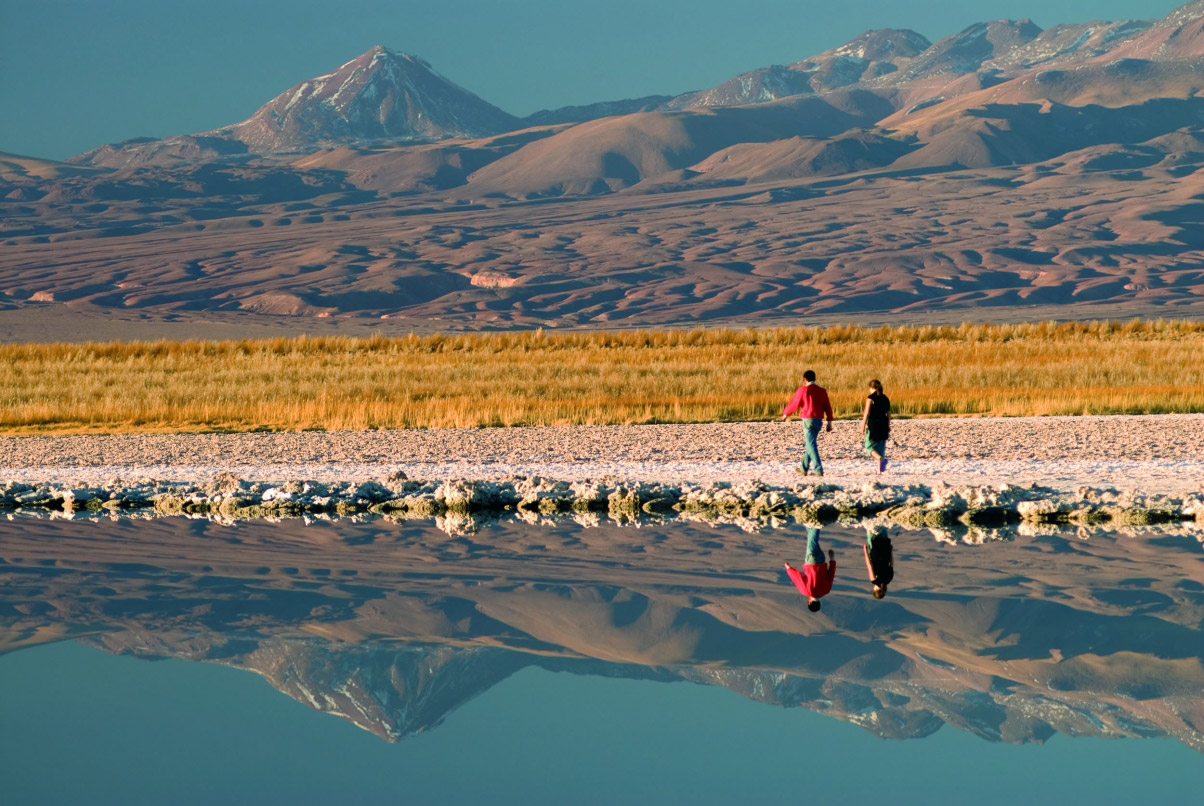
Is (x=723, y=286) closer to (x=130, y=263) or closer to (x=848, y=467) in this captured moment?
(x=130, y=263)

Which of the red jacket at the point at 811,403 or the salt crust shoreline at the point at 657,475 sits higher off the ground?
the red jacket at the point at 811,403

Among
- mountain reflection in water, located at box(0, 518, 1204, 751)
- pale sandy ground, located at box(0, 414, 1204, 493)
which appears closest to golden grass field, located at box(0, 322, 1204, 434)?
pale sandy ground, located at box(0, 414, 1204, 493)

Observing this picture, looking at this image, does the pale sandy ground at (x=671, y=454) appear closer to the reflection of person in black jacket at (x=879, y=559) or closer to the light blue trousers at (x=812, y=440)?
the light blue trousers at (x=812, y=440)

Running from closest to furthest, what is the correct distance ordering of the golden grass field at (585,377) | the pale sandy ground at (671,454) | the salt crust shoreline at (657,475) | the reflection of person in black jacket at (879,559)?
1. the reflection of person in black jacket at (879,559)
2. the salt crust shoreline at (657,475)
3. the pale sandy ground at (671,454)
4. the golden grass field at (585,377)

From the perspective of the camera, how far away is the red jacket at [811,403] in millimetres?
16547

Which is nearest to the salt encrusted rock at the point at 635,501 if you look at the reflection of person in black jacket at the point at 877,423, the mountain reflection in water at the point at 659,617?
the mountain reflection in water at the point at 659,617

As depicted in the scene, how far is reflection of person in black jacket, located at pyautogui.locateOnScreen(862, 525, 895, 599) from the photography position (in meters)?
11.1

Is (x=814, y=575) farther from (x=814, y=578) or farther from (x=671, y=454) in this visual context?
(x=671, y=454)

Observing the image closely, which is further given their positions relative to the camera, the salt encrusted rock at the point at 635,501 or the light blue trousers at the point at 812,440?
the light blue trousers at the point at 812,440

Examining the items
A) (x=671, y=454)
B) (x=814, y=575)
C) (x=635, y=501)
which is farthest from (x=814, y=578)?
(x=671, y=454)

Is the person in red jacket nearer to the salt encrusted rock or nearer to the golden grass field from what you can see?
the salt encrusted rock

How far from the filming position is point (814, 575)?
451 inches

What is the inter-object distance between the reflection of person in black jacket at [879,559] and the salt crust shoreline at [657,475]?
0.83 meters

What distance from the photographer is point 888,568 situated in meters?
11.8
